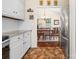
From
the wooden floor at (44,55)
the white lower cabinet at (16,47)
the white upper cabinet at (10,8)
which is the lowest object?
the wooden floor at (44,55)

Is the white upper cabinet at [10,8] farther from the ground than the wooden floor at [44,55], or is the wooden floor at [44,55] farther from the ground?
the white upper cabinet at [10,8]

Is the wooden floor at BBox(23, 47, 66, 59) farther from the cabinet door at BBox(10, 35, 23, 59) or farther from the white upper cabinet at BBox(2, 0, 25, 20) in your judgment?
the white upper cabinet at BBox(2, 0, 25, 20)

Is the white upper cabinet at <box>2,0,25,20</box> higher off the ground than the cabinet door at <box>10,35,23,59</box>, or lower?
higher

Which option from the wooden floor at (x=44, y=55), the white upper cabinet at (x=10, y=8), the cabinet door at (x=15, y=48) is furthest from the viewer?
the wooden floor at (x=44, y=55)

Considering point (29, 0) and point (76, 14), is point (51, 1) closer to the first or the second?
point (29, 0)

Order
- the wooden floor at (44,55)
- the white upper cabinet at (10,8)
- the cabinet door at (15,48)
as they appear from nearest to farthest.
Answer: the cabinet door at (15,48) → the white upper cabinet at (10,8) → the wooden floor at (44,55)

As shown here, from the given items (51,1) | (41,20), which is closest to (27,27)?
(41,20)

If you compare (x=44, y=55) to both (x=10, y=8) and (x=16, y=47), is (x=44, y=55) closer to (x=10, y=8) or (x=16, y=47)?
(x=16, y=47)

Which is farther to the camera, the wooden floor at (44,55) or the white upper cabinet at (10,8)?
the wooden floor at (44,55)

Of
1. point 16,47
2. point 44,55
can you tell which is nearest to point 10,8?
point 16,47

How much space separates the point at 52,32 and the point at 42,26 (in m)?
0.68

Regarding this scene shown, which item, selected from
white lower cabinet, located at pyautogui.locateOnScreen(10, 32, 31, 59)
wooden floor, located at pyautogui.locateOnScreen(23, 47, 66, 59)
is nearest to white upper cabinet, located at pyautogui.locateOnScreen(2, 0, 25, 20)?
white lower cabinet, located at pyautogui.locateOnScreen(10, 32, 31, 59)

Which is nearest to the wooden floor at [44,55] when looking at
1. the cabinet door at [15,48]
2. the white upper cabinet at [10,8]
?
the cabinet door at [15,48]

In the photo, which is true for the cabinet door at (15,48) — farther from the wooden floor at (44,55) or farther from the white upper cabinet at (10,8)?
the wooden floor at (44,55)
